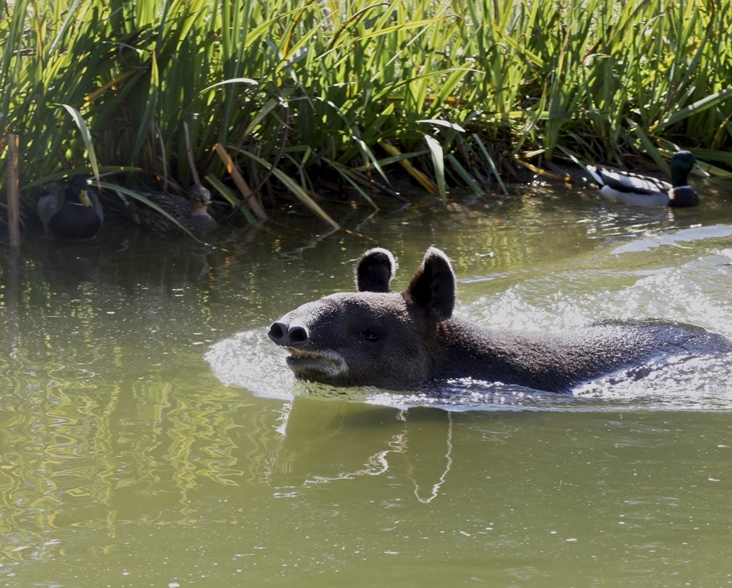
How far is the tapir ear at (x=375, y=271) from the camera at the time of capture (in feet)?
16.2

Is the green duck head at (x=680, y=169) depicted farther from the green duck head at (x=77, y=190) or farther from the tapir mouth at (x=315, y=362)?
the tapir mouth at (x=315, y=362)

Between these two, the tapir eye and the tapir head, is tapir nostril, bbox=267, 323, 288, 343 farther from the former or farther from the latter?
the tapir eye

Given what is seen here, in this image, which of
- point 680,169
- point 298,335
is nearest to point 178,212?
point 298,335

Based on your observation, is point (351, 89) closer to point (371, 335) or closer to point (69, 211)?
point (69, 211)

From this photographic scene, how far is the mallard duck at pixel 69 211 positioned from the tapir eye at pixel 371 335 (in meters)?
3.48

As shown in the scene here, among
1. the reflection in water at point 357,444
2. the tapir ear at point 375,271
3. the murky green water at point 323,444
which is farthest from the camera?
the tapir ear at point 375,271

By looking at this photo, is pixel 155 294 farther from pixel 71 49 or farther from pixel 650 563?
pixel 650 563

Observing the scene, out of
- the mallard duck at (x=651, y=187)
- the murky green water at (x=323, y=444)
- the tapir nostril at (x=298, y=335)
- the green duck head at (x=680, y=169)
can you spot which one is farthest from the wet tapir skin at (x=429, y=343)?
the green duck head at (x=680, y=169)

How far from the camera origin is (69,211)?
7391 millimetres

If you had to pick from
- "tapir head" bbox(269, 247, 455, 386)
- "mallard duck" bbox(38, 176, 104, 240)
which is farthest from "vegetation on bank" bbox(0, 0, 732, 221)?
"tapir head" bbox(269, 247, 455, 386)

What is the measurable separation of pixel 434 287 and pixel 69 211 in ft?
11.7

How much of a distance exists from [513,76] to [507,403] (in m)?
5.51

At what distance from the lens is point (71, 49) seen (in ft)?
23.2

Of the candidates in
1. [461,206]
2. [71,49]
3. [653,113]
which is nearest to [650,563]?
[71,49]
